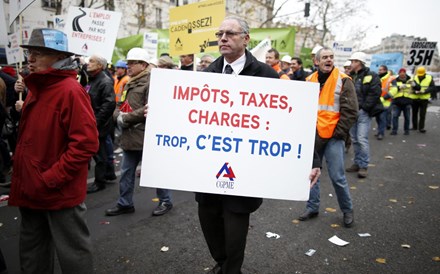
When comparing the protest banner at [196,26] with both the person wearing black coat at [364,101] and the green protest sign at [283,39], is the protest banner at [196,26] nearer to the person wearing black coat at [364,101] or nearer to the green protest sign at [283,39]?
the person wearing black coat at [364,101]

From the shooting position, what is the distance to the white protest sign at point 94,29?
22.4 feet

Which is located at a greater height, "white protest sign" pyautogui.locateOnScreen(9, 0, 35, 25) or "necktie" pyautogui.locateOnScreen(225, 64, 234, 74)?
"white protest sign" pyautogui.locateOnScreen(9, 0, 35, 25)

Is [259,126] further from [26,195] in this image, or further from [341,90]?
[341,90]

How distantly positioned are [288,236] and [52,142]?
2701mm

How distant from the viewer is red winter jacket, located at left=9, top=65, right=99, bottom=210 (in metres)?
2.20

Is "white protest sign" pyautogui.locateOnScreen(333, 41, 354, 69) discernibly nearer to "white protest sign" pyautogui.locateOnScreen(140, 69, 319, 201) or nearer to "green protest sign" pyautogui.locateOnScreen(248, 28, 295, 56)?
"green protest sign" pyautogui.locateOnScreen(248, 28, 295, 56)

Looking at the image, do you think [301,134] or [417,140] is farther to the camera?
[417,140]

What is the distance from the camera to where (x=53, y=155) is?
224 cm

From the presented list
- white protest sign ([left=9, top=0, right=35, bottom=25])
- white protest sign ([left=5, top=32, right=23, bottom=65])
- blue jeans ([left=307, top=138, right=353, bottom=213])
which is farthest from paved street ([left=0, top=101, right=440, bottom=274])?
white protest sign ([left=5, top=32, right=23, bottom=65])

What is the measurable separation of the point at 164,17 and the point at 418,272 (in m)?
39.9

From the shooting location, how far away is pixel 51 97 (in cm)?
223

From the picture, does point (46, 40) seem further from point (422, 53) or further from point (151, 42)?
point (422, 53)

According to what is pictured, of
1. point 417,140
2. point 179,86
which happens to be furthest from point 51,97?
point 417,140

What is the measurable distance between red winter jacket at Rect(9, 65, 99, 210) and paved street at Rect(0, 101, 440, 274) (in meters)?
1.22
